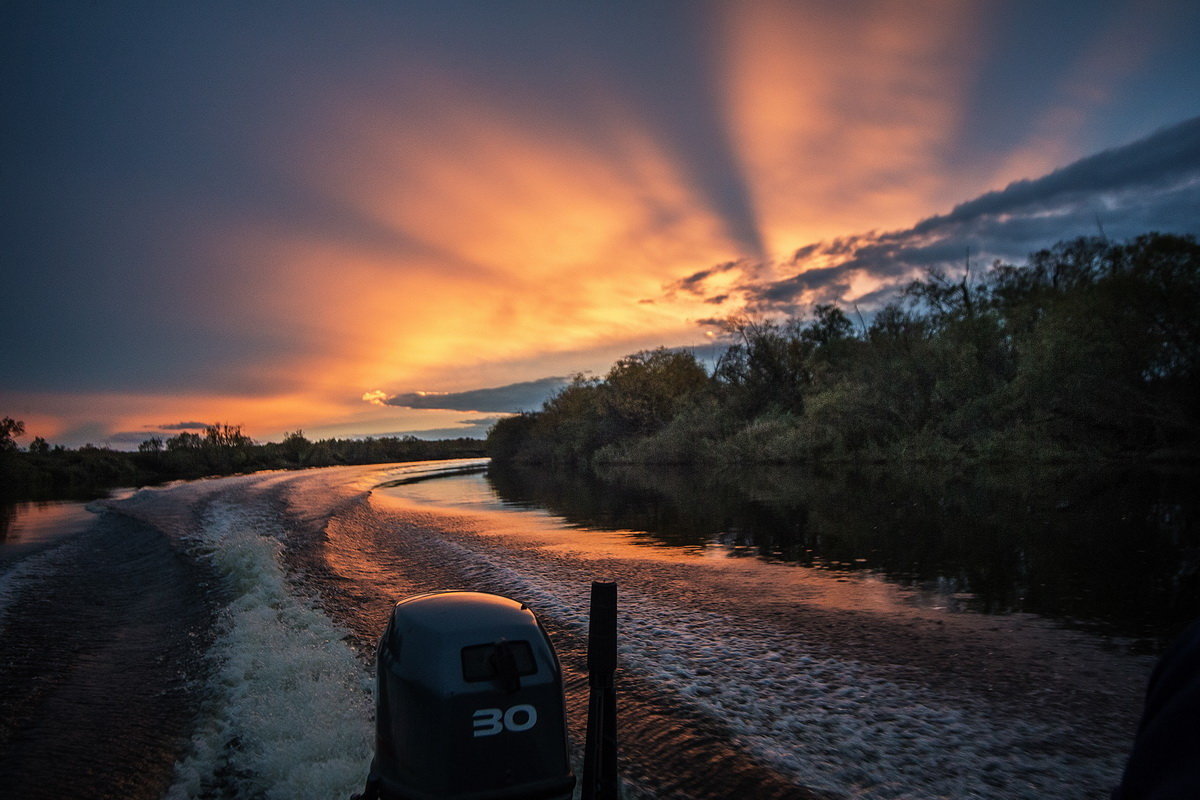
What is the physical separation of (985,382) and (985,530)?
18.3 m

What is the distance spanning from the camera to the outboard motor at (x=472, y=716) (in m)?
2.15

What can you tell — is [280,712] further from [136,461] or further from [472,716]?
[136,461]

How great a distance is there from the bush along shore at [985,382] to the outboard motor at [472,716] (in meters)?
23.8

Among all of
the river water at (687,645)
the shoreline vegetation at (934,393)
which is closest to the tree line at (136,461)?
the shoreline vegetation at (934,393)

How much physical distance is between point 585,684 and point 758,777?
1.45 meters

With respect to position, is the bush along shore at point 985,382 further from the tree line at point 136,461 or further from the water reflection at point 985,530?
the tree line at point 136,461

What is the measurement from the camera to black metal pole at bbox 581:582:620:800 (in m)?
2.12

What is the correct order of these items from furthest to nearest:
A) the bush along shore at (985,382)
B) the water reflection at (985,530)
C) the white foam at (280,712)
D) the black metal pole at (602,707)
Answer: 1. the bush along shore at (985,382)
2. the water reflection at (985,530)
3. the white foam at (280,712)
4. the black metal pole at (602,707)

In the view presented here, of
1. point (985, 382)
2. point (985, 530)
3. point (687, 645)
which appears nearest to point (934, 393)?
point (985, 382)

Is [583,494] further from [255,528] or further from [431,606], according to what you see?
[431,606]

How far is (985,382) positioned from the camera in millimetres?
24922

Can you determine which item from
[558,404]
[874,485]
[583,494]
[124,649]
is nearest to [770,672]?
[124,649]

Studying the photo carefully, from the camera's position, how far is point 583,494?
20.5 metres

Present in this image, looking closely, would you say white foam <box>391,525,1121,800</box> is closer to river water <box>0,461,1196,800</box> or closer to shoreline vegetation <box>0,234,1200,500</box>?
river water <box>0,461,1196,800</box>
